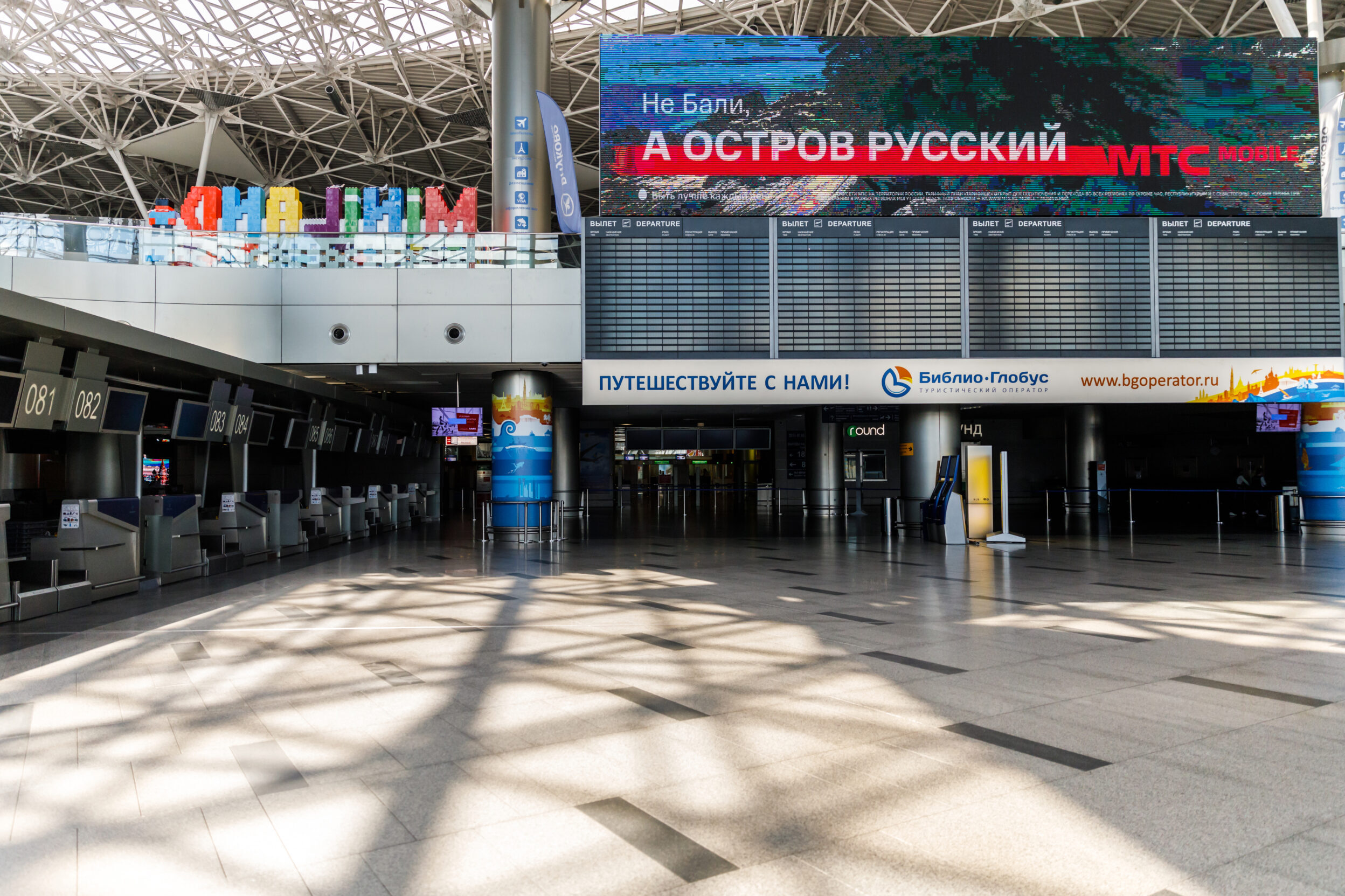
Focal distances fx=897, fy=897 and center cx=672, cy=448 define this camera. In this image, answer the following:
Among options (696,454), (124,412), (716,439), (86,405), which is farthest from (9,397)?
(696,454)

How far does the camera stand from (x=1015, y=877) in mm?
2859

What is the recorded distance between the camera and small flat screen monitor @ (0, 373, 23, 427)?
28.0 feet

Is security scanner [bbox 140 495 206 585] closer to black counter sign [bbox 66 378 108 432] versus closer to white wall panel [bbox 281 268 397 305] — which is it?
black counter sign [bbox 66 378 108 432]

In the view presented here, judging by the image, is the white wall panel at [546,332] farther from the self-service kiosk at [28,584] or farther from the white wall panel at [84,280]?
the self-service kiosk at [28,584]

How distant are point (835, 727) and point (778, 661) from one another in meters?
1.62

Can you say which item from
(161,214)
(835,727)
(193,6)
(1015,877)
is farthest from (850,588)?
(193,6)

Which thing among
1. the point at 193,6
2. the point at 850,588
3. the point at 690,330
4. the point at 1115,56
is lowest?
the point at 850,588

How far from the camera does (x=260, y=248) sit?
15344 millimetres

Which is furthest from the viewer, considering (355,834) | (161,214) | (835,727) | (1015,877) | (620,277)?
(161,214)

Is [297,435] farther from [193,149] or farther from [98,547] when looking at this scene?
[193,149]

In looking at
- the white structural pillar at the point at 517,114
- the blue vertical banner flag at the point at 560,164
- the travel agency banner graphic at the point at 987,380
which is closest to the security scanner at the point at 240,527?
the travel agency banner graphic at the point at 987,380

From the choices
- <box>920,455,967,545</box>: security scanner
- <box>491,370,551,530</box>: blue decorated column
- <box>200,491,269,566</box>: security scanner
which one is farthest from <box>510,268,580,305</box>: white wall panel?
<box>920,455,967,545</box>: security scanner

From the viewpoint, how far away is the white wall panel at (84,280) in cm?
1502

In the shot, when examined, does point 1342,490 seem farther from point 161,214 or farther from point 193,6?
point 193,6
